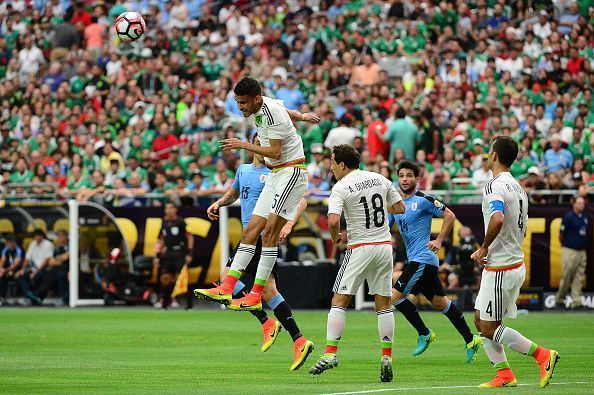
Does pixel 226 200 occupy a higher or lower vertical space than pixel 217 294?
higher

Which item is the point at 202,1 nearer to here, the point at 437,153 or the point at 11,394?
the point at 437,153

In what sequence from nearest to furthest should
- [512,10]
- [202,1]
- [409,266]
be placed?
[409,266] < [512,10] < [202,1]

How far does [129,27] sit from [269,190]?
598 centimetres

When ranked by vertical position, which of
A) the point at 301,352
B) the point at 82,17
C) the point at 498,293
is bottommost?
the point at 301,352

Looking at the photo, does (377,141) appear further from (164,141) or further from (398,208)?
(398,208)

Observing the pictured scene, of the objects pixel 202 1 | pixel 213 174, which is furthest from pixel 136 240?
pixel 202 1

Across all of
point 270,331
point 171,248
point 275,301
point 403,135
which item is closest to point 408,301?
point 270,331

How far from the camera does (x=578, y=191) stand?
26.4 metres

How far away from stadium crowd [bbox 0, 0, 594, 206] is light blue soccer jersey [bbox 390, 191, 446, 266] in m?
9.60

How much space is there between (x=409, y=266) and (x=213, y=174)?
14613 mm

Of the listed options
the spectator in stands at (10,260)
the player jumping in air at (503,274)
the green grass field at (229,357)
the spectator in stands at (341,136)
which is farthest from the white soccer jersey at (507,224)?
the spectator in stands at (10,260)

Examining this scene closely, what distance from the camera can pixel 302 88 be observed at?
3369 centimetres

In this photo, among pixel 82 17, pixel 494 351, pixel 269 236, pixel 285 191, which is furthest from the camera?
pixel 82 17

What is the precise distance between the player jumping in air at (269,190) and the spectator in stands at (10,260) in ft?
56.2
